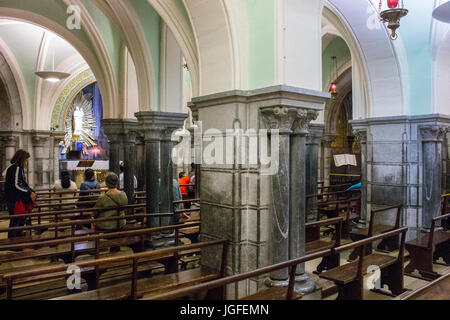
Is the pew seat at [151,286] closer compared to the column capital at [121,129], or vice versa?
the pew seat at [151,286]

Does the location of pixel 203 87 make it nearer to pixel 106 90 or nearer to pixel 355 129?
pixel 355 129

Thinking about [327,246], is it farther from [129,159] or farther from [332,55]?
[332,55]

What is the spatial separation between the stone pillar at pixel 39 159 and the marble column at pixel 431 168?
11.0 m

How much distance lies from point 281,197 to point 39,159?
10.8m

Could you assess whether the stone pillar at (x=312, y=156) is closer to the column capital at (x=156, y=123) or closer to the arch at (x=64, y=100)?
the column capital at (x=156, y=123)

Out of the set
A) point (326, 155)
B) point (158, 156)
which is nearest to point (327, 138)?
point (326, 155)

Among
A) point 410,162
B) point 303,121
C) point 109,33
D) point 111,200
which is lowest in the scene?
point 111,200

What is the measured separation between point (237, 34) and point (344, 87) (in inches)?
422

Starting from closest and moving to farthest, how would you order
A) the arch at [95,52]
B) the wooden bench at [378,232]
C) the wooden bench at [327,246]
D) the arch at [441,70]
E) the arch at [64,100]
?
the wooden bench at [327,246]
the wooden bench at [378,232]
the arch at [441,70]
the arch at [95,52]
the arch at [64,100]

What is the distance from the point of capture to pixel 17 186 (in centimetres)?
519

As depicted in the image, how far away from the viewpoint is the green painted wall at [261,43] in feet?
11.3

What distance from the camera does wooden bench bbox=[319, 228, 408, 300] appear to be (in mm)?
3459

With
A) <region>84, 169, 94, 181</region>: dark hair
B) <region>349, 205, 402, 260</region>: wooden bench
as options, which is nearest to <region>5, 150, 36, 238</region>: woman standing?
<region>84, 169, 94, 181</region>: dark hair

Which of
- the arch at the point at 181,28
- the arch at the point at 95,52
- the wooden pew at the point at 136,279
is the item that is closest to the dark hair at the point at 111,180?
the arch at the point at 181,28
